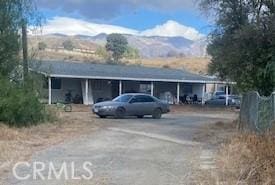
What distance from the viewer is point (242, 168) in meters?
10.7

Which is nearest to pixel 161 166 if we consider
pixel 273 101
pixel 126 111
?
pixel 273 101

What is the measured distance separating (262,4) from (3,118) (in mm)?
12264

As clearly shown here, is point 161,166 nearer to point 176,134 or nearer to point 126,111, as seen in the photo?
point 176,134

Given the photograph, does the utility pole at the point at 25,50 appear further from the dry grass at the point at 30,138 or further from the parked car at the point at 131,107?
the parked car at the point at 131,107

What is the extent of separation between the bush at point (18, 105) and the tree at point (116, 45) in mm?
106411

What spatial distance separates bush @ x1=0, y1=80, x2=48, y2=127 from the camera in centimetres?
2134

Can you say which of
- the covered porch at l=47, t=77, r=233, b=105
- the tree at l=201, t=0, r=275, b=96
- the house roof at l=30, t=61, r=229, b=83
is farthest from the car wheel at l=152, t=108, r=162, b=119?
the house roof at l=30, t=61, r=229, b=83

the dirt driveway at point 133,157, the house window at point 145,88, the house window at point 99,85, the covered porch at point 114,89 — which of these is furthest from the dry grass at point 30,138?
the house window at point 145,88

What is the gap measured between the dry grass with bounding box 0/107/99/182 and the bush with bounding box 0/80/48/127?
1.92 ft

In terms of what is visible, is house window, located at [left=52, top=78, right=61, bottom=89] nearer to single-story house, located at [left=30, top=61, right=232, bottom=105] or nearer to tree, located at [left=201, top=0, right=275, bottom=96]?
single-story house, located at [left=30, top=61, right=232, bottom=105]

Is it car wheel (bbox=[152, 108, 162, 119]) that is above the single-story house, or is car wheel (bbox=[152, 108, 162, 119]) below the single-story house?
below

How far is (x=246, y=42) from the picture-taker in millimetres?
22359

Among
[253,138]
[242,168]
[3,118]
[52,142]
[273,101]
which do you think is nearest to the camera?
[242,168]

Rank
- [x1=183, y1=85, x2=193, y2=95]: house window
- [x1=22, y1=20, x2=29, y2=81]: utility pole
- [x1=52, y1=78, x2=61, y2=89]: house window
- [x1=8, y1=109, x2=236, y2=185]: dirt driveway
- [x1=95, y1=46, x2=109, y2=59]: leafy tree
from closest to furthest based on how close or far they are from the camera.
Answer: [x1=8, y1=109, x2=236, y2=185]: dirt driveway → [x1=22, y1=20, x2=29, y2=81]: utility pole → [x1=52, y1=78, x2=61, y2=89]: house window → [x1=183, y1=85, x2=193, y2=95]: house window → [x1=95, y1=46, x2=109, y2=59]: leafy tree
